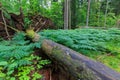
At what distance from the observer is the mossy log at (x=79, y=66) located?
6.45 feet

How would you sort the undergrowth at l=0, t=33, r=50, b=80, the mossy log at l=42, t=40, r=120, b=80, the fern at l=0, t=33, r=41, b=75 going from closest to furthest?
the mossy log at l=42, t=40, r=120, b=80 < the undergrowth at l=0, t=33, r=50, b=80 < the fern at l=0, t=33, r=41, b=75

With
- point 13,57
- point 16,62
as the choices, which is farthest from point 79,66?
point 13,57

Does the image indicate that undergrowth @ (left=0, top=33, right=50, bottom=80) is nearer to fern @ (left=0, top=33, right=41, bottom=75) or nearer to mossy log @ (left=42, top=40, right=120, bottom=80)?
fern @ (left=0, top=33, right=41, bottom=75)

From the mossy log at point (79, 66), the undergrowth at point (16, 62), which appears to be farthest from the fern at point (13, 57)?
the mossy log at point (79, 66)

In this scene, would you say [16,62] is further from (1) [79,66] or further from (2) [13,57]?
(1) [79,66]

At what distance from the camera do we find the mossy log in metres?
1.97

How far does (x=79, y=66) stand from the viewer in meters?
2.29

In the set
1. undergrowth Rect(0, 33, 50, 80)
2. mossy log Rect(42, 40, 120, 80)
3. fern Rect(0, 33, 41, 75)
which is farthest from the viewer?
fern Rect(0, 33, 41, 75)

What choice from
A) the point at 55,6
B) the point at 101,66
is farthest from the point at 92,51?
the point at 55,6

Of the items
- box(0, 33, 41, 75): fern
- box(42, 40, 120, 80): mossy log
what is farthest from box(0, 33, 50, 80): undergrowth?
box(42, 40, 120, 80): mossy log

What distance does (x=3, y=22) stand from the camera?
5.71 metres

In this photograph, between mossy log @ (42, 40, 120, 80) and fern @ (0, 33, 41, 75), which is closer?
mossy log @ (42, 40, 120, 80)

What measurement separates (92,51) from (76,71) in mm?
1411

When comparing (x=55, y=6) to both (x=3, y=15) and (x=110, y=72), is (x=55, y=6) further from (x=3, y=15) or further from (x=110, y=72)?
(x=110, y=72)
